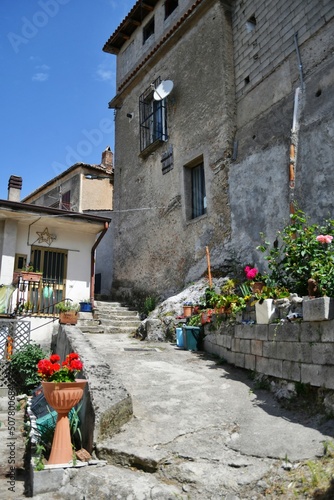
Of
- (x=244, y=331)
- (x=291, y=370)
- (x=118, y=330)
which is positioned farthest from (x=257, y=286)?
(x=118, y=330)

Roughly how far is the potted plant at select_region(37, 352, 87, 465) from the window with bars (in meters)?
10.7

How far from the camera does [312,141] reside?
8.75 metres

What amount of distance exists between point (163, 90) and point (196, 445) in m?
11.4

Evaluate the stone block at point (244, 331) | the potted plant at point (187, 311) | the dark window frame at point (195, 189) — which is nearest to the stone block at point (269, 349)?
the stone block at point (244, 331)

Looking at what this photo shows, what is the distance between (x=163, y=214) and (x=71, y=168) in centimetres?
931

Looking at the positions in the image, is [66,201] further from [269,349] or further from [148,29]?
[269,349]

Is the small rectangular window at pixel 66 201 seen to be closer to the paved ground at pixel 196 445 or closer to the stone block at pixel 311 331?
the paved ground at pixel 196 445

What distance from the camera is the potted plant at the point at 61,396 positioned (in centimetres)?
343

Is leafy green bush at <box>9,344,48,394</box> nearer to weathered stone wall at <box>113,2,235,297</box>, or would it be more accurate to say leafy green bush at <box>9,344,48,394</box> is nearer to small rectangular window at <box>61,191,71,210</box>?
weathered stone wall at <box>113,2,235,297</box>

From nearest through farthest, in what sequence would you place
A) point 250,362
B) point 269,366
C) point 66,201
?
point 269,366
point 250,362
point 66,201

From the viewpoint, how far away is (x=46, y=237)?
12.4 m

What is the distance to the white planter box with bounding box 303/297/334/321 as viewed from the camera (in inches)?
169

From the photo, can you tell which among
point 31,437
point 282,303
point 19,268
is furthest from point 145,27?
point 31,437

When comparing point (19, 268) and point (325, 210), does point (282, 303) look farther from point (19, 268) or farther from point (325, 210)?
point (19, 268)
